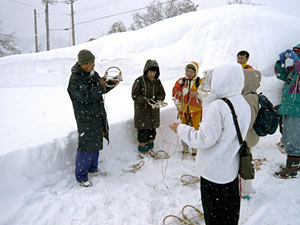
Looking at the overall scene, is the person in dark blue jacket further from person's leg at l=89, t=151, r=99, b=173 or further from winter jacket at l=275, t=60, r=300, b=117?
winter jacket at l=275, t=60, r=300, b=117

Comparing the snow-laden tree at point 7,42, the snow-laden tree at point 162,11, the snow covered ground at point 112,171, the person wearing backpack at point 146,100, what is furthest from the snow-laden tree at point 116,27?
the person wearing backpack at point 146,100

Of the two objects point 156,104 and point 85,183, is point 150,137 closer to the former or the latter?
Result: point 156,104

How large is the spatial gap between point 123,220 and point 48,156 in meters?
1.60

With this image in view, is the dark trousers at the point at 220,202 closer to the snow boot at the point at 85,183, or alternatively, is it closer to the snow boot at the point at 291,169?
the snow boot at the point at 85,183

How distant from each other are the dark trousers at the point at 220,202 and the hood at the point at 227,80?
2.78 ft

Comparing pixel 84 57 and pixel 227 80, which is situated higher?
pixel 84 57

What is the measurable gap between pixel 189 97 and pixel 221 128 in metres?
2.33

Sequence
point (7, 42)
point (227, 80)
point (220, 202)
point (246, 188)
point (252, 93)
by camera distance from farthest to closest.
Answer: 1. point (7, 42)
2. point (246, 188)
3. point (252, 93)
4. point (220, 202)
5. point (227, 80)

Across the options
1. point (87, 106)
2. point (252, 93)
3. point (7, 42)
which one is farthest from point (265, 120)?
point (7, 42)

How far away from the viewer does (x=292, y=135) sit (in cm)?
348

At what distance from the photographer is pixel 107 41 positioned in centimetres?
1152

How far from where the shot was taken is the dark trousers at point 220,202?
1.89 metres

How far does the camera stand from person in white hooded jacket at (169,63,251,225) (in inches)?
65.9

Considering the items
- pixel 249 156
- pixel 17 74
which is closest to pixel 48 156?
pixel 249 156
